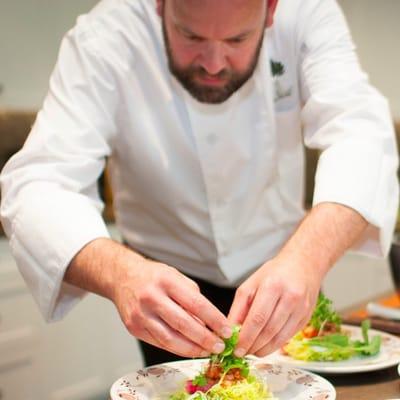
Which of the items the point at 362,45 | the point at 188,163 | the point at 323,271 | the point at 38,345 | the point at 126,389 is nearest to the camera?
the point at 126,389

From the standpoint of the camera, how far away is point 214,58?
1.31 m

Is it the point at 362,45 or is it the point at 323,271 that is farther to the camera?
the point at 362,45

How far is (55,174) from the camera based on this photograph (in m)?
1.32

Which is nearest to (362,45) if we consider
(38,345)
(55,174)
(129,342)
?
(129,342)

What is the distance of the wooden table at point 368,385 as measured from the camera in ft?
3.49

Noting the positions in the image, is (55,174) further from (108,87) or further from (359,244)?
(359,244)

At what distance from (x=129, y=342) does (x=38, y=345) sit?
42 centimetres

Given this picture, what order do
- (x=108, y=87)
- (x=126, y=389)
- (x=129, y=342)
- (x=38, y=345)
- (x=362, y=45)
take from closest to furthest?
(x=126, y=389), (x=108, y=87), (x=38, y=345), (x=129, y=342), (x=362, y=45)

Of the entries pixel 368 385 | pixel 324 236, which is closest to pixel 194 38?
pixel 324 236

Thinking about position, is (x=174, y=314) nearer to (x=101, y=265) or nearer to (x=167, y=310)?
(x=167, y=310)

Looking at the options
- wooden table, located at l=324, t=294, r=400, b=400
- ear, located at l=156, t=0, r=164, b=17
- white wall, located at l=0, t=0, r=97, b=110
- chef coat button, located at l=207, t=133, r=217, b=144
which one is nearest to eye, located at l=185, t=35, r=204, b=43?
ear, located at l=156, t=0, r=164, b=17

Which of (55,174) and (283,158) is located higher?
(55,174)

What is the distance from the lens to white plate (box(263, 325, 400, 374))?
3.69 ft

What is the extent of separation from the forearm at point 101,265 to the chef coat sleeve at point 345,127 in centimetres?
38
